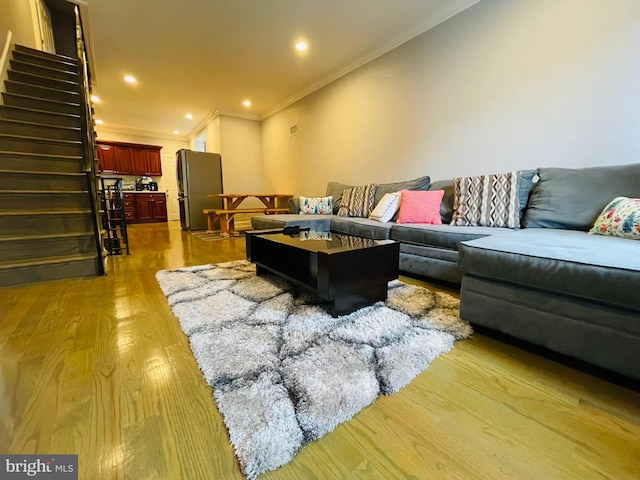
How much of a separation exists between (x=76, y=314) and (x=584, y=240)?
8.90 ft

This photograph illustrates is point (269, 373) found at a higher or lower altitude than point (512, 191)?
lower

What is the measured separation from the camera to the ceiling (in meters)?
2.64

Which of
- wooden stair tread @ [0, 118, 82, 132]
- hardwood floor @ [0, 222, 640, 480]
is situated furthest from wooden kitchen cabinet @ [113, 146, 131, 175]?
hardwood floor @ [0, 222, 640, 480]

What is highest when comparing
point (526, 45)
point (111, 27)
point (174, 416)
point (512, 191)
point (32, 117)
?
point (111, 27)

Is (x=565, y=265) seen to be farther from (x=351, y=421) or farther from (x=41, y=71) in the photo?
(x=41, y=71)

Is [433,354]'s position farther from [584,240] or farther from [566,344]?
[584,240]

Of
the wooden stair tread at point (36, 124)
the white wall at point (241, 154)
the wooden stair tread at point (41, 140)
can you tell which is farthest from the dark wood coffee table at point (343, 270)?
the white wall at point (241, 154)

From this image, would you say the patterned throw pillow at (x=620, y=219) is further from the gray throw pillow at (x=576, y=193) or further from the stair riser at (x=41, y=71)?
the stair riser at (x=41, y=71)

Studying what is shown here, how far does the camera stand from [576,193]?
178 cm

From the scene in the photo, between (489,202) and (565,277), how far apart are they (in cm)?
126

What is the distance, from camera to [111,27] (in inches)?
116

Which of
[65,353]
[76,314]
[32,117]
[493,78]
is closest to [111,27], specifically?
[32,117]

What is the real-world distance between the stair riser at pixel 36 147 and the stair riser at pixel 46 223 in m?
0.82

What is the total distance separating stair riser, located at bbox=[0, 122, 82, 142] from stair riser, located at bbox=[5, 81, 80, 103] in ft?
2.29
